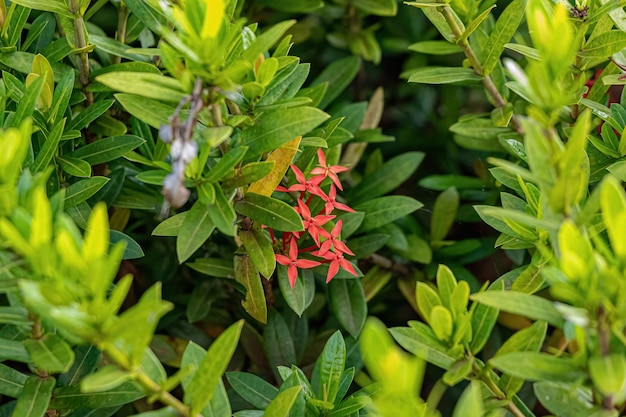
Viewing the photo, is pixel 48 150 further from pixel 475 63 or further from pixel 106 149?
pixel 475 63

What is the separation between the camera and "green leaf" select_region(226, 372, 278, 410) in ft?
3.59

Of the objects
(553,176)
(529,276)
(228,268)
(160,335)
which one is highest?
(553,176)

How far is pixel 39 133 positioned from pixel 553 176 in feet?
2.37

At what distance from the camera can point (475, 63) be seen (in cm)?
124

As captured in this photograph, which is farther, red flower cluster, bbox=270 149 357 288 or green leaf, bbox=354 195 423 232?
green leaf, bbox=354 195 423 232

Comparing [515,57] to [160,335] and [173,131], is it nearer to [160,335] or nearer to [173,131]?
[160,335]

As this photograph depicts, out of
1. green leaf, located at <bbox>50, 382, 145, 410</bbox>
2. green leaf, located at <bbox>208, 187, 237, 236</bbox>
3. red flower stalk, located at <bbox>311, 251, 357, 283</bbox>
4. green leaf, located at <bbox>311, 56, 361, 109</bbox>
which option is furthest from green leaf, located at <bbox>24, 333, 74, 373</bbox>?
green leaf, located at <bbox>311, 56, 361, 109</bbox>

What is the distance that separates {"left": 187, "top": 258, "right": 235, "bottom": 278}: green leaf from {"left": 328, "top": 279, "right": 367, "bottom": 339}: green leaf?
0.18 metres

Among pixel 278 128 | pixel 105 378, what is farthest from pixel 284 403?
pixel 278 128

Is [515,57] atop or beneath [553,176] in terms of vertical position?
beneath

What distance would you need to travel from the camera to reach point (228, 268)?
127cm

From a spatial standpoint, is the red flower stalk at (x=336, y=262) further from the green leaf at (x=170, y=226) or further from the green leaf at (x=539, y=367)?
the green leaf at (x=539, y=367)

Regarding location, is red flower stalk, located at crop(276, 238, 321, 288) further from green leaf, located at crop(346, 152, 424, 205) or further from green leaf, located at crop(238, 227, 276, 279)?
green leaf, located at crop(346, 152, 424, 205)

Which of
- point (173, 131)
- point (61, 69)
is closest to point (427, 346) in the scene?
point (173, 131)
